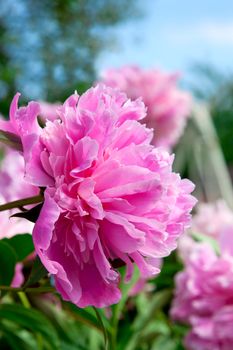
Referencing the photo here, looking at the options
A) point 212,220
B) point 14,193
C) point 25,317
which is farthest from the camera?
point 212,220

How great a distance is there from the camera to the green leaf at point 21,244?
1.68 ft

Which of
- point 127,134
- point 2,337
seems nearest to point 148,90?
point 2,337

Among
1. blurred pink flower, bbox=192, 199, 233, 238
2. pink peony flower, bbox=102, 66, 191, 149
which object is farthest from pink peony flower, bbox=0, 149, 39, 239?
pink peony flower, bbox=102, 66, 191, 149

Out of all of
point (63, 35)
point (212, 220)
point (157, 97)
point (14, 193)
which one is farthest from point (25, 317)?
point (63, 35)

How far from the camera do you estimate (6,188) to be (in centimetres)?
82

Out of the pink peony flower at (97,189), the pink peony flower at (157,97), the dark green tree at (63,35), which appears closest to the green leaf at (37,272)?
the pink peony flower at (97,189)

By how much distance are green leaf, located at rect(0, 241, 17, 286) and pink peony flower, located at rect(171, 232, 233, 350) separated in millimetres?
311

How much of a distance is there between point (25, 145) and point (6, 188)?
499mm

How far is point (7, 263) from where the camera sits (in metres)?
0.48

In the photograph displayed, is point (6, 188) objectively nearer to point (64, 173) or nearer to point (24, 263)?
point (24, 263)

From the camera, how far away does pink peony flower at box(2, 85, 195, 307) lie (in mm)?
335

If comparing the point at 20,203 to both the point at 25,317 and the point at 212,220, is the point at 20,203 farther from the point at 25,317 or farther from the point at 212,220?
the point at 212,220

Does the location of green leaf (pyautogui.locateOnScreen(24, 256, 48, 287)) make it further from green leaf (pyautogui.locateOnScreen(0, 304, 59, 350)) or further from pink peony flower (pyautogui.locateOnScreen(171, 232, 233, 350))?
pink peony flower (pyautogui.locateOnScreen(171, 232, 233, 350))

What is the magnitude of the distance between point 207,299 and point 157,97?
97 centimetres
